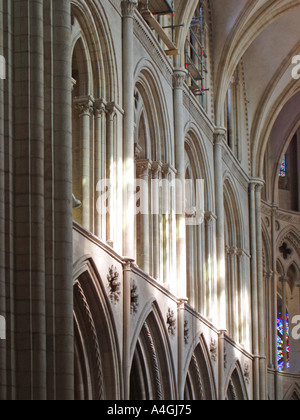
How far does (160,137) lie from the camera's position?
2384 cm

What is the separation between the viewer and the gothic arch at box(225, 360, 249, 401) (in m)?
29.4

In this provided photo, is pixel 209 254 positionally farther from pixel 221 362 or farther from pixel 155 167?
pixel 155 167

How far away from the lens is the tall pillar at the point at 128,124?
20.1 meters

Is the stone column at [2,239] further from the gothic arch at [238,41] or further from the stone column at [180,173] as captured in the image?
the gothic arch at [238,41]

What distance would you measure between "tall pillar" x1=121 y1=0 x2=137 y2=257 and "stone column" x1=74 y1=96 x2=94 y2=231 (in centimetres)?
93

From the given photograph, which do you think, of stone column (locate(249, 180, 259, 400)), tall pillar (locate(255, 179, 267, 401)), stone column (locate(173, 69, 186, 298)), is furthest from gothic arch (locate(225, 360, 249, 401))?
stone column (locate(173, 69, 186, 298))

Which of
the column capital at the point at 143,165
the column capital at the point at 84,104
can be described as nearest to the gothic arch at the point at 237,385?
the column capital at the point at 143,165

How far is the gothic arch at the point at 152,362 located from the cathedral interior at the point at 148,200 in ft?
0.13

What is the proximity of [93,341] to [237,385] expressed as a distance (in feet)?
39.4

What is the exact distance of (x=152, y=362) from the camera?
2206cm

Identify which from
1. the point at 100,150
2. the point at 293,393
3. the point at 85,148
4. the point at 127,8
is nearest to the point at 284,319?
the point at 293,393

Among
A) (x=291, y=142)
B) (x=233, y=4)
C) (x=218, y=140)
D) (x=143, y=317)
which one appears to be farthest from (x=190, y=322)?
(x=291, y=142)

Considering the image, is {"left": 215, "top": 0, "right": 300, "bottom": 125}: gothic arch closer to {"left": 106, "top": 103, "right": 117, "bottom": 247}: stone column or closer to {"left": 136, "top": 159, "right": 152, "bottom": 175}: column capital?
{"left": 136, "top": 159, "right": 152, "bottom": 175}: column capital

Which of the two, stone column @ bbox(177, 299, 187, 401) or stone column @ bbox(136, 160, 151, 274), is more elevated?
stone column @ bbox(136, 160, 151, 274)
